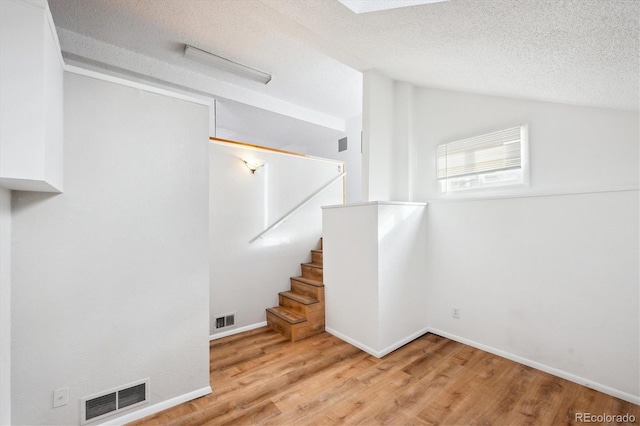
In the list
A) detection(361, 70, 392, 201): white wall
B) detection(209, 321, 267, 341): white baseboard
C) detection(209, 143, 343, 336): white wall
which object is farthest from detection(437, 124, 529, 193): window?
detection(209, 321, 267, 341): white baseboard

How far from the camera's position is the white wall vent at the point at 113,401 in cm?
172

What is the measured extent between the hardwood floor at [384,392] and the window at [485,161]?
5.63ft

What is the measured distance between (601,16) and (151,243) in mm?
2774

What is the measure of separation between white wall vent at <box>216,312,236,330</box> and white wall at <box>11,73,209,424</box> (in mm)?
1106

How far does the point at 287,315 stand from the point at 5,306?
2.37 m

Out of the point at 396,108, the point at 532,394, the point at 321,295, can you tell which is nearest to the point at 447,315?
the point at 532,394

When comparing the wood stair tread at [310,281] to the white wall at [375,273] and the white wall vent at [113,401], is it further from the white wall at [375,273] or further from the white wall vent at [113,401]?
the white wall vent at [113,401]

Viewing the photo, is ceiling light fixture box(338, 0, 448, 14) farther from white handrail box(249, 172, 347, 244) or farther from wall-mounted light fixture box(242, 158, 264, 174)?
white handrail box(249, 172, 347, 244)

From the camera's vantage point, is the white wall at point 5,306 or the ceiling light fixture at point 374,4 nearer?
the white wall at point 5,306

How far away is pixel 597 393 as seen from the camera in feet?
6.81

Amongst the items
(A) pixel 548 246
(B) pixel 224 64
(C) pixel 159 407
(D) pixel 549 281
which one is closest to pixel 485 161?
(A) pixel 548 246

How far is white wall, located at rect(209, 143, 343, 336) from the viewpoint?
3271mm

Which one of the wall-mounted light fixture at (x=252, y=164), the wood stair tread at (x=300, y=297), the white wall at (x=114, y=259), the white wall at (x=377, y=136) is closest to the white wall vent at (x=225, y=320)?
the wood stair tread at (x=300, y=297)

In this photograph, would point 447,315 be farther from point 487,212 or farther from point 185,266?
point 185,266
